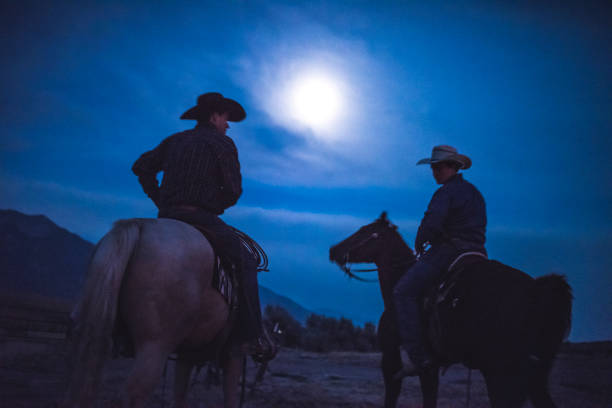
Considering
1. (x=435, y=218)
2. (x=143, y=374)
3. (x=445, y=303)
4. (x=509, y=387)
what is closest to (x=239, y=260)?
(x=143, y=374)

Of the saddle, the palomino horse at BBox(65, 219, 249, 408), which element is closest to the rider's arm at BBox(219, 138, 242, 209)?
the palomino horse at BBox(65, 219, 249, 408)

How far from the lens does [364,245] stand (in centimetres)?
624

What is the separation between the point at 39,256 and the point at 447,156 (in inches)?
1554

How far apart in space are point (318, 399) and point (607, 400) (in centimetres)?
507

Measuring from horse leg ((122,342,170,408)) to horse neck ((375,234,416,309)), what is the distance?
3.51m

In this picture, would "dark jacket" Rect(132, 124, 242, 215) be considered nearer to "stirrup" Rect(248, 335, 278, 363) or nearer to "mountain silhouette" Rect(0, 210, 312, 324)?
"stirrup" Rect(248, 335, 278, 363)

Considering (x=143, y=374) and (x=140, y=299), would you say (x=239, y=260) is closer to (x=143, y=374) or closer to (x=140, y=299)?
(x=140, y=299)

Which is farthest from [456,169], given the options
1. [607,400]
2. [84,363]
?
[607,400]

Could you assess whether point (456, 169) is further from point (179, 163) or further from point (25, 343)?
point (25, 343)

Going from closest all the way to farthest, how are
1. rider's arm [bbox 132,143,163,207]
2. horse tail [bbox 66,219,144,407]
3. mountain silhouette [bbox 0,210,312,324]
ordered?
horse tail [bbox 66,219,144,407]
rider's arm [bbox 132,143,163,207]
mountain silhouette [bbox 0,210,312,324]

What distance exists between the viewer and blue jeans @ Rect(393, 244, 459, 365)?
4.69 metres

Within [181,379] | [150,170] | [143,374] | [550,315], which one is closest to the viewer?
[143,374]

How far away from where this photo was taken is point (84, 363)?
2.51m

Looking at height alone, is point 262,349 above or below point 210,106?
below
